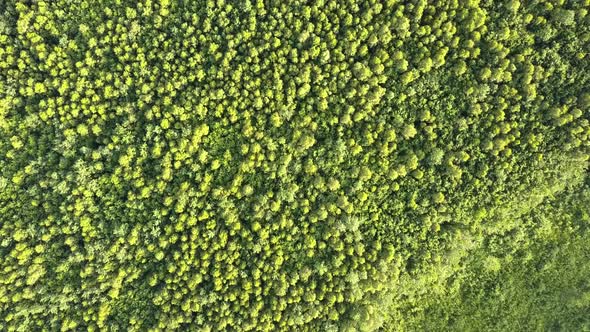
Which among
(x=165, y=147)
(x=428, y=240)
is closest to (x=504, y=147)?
(x=428, y=240)

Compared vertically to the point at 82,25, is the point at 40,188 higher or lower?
lower

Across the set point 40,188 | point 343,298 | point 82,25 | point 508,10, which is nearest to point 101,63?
point 82,25

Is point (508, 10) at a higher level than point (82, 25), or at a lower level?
higher

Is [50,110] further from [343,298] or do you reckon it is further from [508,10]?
[508,10]

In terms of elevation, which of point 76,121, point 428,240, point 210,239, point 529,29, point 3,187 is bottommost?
point 3,187

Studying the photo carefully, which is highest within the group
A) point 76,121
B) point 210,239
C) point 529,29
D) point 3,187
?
point 529,29

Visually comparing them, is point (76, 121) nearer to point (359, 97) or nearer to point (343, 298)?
point (359, 97)
